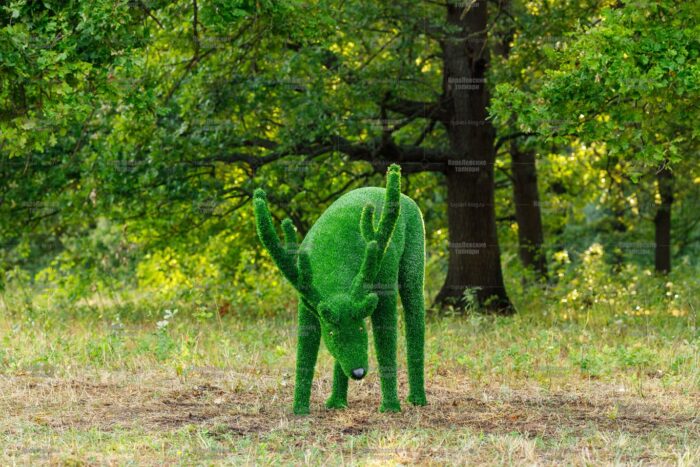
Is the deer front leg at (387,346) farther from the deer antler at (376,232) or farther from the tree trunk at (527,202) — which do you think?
the tree trunk at (527,202)

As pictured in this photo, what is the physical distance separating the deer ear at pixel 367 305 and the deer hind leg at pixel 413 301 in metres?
1.00

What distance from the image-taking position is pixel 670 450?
19.6ft

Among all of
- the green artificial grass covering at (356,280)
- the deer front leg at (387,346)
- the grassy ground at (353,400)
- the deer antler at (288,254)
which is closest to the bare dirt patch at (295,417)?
the grassy ground at (353,400)

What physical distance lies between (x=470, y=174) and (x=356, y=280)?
304 inches

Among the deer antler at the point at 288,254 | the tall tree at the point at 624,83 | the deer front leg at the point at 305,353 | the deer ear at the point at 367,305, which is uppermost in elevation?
the tall tree at the point at 624,83

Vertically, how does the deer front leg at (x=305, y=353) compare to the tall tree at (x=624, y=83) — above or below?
below

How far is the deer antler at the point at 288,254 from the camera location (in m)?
6.54

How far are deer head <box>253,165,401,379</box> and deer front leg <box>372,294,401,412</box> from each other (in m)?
0.37

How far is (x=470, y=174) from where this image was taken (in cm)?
1399

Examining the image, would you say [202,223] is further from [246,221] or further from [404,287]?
[404,287]

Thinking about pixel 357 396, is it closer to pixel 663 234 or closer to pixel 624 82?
pixel 624 82

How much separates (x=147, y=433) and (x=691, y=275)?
1304 cm

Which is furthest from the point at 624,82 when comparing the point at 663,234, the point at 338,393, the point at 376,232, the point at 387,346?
the point at 663,234

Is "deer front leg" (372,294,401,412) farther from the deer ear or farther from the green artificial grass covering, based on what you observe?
the deer ear
